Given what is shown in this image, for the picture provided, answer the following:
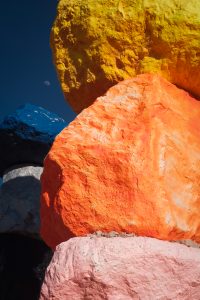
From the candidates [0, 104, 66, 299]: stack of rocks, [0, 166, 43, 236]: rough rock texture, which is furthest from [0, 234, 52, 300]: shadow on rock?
[0, 166, 43, 236]: rough rock texture

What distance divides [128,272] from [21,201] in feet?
6.77

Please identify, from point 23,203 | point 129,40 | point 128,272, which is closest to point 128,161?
point 128,272

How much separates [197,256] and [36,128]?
6.48 feet

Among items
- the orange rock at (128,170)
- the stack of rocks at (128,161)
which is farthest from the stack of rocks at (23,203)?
the orange rock at (128,170)

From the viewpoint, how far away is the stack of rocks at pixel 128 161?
3.53 feet

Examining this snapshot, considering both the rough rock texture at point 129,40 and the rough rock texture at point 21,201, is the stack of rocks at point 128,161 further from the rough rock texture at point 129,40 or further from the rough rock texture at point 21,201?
the rough rock texture at point 21,201

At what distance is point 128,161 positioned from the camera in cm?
121

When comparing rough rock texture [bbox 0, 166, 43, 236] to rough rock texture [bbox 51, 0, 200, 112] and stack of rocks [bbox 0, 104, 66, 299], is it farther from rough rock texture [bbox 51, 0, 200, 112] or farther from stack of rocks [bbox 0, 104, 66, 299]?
rough rock texture [bbox 51, 0, 200, 112]

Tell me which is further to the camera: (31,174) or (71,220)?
(31,174)

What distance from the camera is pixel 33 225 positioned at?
2.84m

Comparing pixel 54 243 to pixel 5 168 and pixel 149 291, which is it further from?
pixel 5 168

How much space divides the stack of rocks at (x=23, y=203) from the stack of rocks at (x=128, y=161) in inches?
50.8

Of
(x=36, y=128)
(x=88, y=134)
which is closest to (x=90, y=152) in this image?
(x=88, y=134)

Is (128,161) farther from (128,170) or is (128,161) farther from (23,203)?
(23,203)
